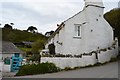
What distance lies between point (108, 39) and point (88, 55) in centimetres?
712

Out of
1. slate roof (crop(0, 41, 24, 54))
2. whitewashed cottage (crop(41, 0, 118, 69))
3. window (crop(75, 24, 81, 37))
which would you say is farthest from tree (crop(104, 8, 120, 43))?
slate roof (crop(0, 41, 24, 54))

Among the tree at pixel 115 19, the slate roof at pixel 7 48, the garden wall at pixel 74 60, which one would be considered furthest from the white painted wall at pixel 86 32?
the slate roof at pixel 7 48

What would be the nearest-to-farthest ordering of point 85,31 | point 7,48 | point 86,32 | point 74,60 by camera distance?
point 74,60, point 86,32, point 85,31, point 7,48

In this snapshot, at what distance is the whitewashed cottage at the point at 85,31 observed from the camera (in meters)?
30.6

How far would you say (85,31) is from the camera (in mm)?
30688

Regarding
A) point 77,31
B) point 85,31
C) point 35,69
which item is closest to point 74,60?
point 35,69

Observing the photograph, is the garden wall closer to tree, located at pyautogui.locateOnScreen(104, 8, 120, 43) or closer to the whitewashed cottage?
the whitewashed cottage

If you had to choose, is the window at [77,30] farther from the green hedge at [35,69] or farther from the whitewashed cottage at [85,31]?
the green hedge at [35,69]

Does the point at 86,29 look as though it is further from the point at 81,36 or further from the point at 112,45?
the point at 112,45

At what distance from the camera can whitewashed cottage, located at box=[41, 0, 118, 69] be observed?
30562mm

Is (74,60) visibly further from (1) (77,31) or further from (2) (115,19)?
(2) (115,19)

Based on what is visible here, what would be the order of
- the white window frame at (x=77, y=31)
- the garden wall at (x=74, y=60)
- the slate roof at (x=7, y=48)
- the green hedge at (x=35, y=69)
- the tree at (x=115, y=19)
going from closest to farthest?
the green hedge at (x=35, y=69) < the garden wall at (x=74, y=60) < the white window frame at (x=77, y=31) < the tree at (x=115, y=19) < the slate roof at (x=7, y=48)

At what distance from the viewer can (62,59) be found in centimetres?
2534

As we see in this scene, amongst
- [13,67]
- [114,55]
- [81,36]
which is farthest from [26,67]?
[114,55]
